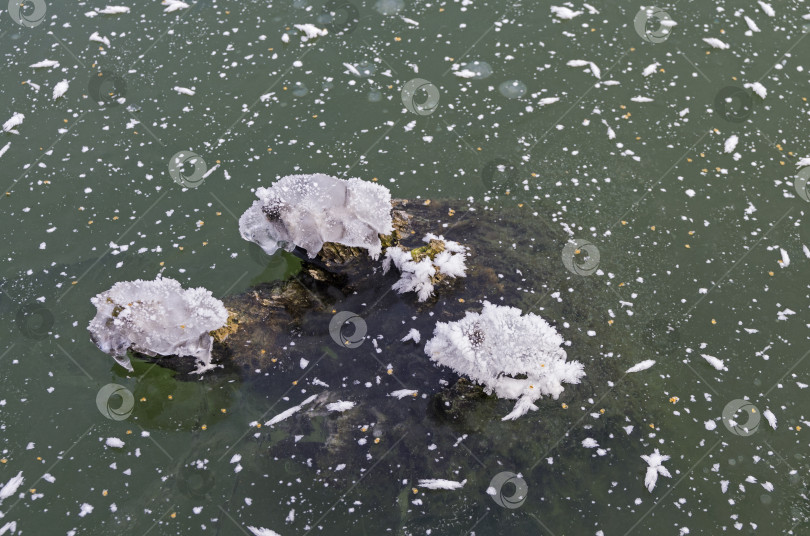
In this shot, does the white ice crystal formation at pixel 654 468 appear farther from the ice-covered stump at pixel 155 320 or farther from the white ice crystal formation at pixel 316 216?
the ice-covered stump at pixel 155 320

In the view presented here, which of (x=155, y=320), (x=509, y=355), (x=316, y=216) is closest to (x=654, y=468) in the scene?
(x=509, y=355)

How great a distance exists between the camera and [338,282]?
6.90m

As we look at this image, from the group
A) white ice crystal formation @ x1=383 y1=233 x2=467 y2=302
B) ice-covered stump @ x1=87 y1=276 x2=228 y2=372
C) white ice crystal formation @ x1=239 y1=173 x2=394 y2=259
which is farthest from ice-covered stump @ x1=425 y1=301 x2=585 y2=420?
ice-covered stump @ x1=87 y1=276 x2=228 y2=372

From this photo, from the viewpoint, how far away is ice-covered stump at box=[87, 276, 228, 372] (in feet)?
20.0

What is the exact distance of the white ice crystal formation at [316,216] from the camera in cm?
650

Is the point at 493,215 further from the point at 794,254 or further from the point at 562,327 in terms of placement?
the point at 794,254

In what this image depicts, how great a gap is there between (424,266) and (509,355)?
128 centimetres

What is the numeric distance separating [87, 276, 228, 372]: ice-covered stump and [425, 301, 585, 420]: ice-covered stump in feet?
6.83

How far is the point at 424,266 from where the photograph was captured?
670 cm

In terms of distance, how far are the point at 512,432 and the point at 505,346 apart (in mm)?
760

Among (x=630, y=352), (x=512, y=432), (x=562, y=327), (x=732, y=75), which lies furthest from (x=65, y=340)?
(x=732, y=75)

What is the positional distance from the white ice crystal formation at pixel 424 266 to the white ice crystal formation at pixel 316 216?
24 cm

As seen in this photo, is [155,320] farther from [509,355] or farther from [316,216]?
[509,355]

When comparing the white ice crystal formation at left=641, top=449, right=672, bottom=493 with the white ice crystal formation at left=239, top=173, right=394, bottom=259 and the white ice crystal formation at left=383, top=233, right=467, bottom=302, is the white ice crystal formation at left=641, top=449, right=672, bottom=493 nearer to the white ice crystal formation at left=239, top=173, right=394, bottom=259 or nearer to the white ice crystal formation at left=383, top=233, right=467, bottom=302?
the white ice crystal formation at left=383, top=233, right=467, bottom=302
